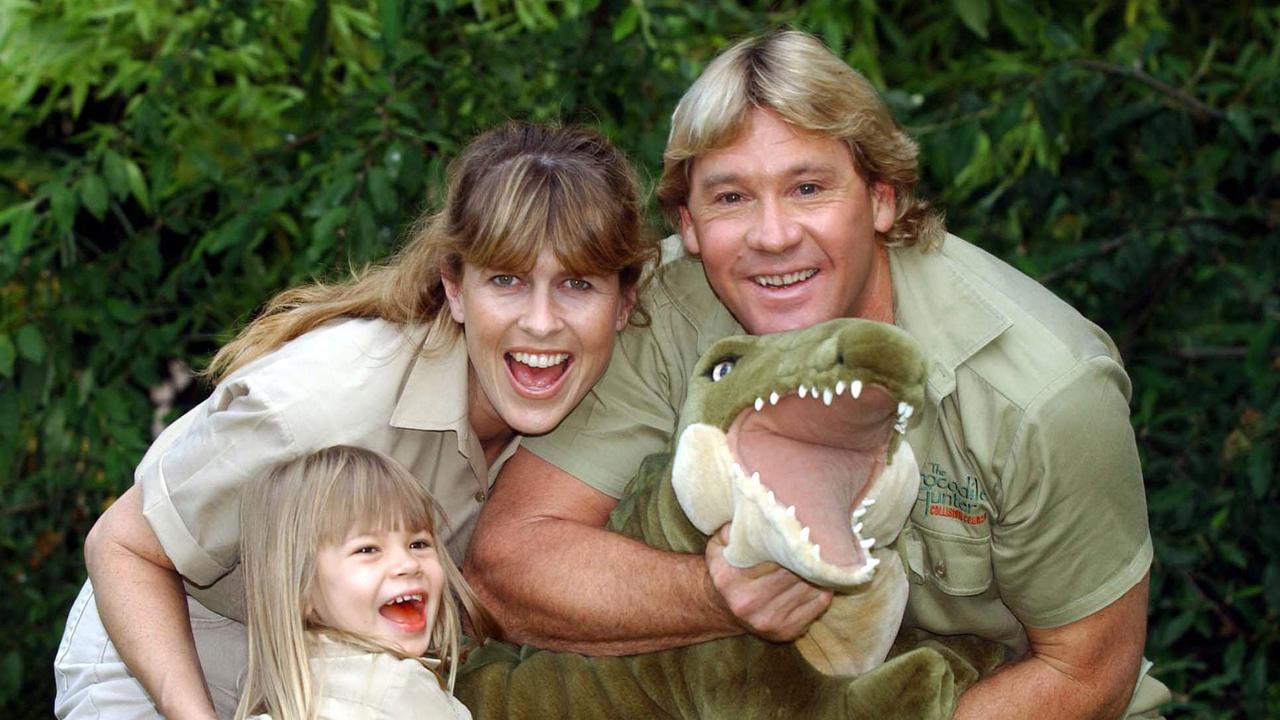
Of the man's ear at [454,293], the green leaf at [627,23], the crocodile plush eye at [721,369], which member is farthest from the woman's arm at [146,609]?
the green leaf at [627,23]

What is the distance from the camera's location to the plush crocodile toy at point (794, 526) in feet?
6.45

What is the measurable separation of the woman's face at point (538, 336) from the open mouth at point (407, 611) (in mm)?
346

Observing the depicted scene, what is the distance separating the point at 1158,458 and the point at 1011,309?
5.78 feet

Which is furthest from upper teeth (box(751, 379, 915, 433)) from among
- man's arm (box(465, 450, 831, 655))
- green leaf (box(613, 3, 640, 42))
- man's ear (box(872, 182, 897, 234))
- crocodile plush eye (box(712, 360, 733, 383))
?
green leaf (box(613, 3, 640, 42))

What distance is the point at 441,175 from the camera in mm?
3598

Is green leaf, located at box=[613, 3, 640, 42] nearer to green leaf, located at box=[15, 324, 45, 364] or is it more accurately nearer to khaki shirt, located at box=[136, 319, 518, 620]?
khaki shirt, located at box=[136, 319, 518, 620]

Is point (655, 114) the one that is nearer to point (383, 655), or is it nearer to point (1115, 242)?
point (1115, 242)

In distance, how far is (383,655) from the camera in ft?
7.41

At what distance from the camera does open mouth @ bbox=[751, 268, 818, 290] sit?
2.52 metres

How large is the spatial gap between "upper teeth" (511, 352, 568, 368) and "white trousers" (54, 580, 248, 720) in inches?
27.2

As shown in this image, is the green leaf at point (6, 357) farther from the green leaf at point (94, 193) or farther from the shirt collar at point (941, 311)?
the shirt collar at point (941, 311)

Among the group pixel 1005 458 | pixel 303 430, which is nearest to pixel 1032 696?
pixel 1005 458

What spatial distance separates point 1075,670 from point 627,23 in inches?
80.3

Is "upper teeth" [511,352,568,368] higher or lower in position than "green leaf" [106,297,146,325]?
higher
